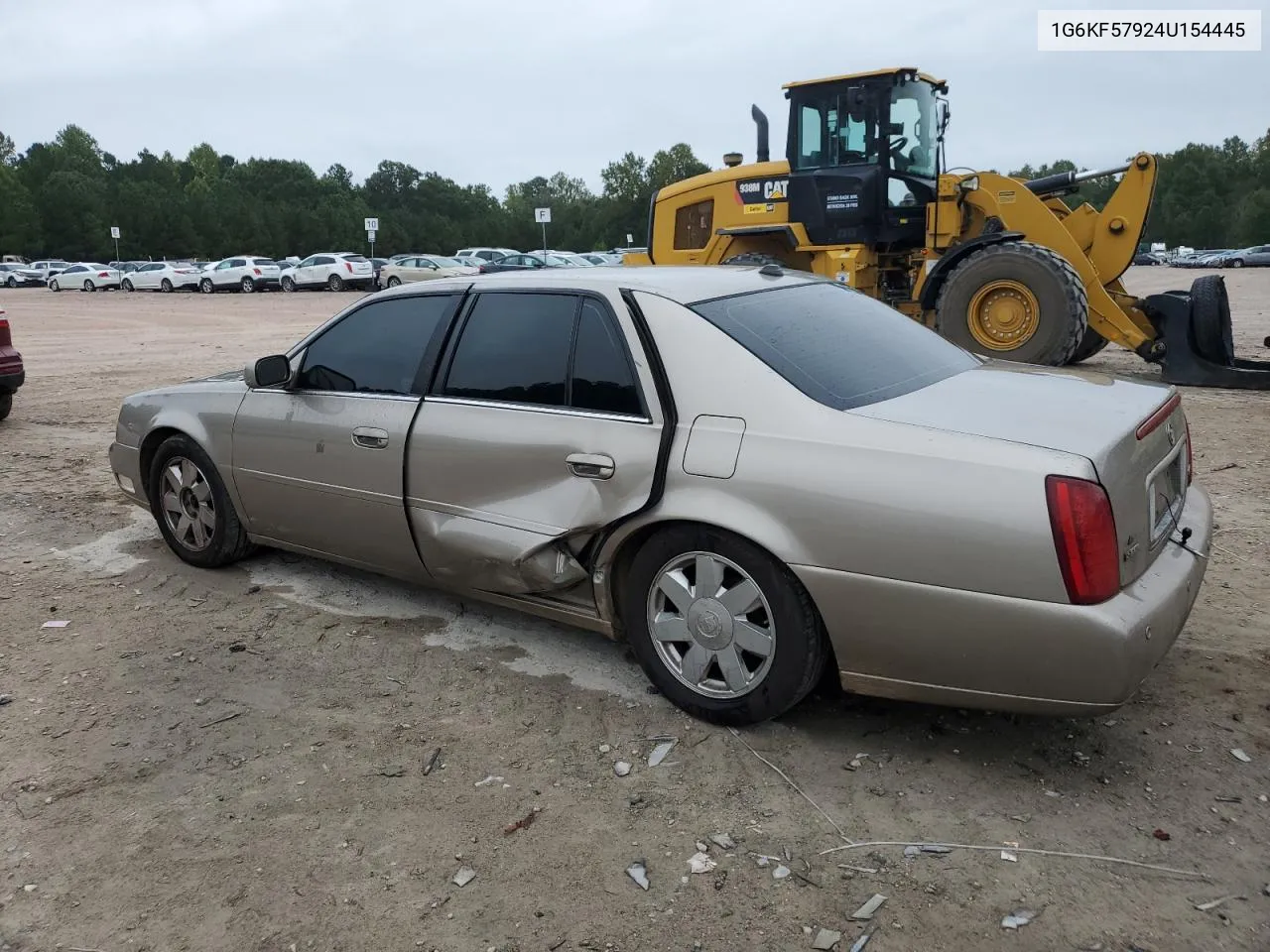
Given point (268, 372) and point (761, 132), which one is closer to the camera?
point (268, 372)

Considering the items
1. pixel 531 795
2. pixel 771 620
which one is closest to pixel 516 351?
pixel 771 620

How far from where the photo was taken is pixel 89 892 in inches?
108

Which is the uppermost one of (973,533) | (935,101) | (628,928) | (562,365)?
(935,101)

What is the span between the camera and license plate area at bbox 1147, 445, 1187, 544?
3.17 m

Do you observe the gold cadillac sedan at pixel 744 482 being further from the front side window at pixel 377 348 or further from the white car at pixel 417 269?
the white car at pixel 417 269

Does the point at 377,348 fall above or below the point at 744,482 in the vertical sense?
above

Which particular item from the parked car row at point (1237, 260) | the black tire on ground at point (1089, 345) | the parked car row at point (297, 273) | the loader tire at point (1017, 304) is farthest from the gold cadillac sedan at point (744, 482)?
the parked car row at point (1237, 260)

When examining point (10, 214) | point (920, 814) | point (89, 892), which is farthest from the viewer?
point (10, 214)

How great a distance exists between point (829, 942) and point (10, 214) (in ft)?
272

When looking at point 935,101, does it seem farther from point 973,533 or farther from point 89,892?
point 89,892

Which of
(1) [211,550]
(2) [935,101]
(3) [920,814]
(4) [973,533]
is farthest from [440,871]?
(2) [935,101]

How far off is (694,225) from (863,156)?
7.90 ft

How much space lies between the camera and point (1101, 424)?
313cm

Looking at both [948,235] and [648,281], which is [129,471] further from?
[948,235]
